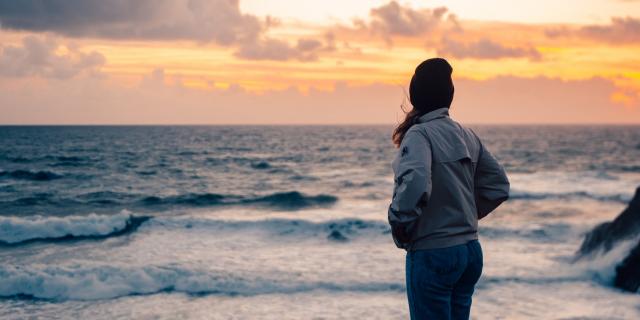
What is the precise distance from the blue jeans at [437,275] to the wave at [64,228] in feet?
45.2

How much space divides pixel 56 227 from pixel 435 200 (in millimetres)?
15419

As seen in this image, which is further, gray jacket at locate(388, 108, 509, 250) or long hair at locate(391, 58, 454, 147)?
long hair at locate(391, 58, 454, 147)

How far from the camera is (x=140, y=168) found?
33969 millimetres

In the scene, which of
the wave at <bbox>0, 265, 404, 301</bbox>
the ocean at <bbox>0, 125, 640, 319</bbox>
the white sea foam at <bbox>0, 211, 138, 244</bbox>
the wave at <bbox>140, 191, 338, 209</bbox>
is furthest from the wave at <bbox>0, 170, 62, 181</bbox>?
the wave at <bbox>0, 265, 404, 301</bbox>

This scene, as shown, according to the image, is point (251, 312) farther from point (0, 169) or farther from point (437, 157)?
point (0, 169)

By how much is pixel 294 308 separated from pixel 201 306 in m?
1.49

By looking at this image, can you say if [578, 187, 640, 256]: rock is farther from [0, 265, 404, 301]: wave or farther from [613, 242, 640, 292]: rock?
[0, 265, 404, 301]: wave

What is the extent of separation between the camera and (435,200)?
111 inches

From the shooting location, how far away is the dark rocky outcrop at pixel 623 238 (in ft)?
29.6

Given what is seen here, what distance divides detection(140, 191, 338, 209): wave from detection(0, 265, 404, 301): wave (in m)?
11.3

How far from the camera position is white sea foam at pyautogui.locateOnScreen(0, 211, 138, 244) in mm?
15133

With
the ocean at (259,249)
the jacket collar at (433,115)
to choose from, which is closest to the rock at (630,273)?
the ocean at (259,249)

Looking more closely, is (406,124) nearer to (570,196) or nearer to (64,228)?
(64,228)

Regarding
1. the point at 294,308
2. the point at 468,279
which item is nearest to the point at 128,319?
the point at 294,308
